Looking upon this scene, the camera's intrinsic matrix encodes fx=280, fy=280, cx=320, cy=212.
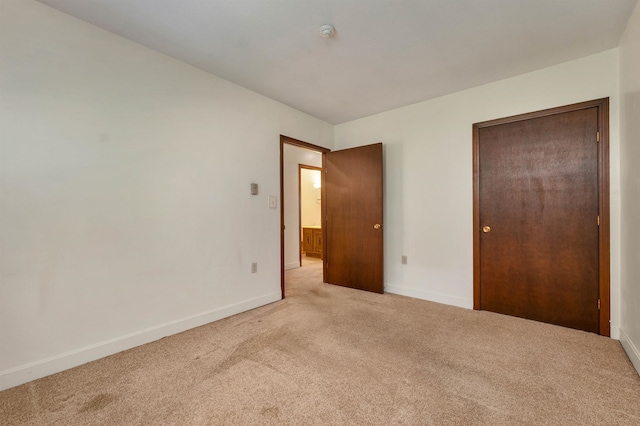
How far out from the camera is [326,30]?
2.05 meters

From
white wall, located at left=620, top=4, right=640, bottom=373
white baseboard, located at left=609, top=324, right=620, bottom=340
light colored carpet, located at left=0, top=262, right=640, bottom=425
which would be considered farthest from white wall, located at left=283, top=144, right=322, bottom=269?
white baseboard, located at left=609, top=324, right=620, bottom=340

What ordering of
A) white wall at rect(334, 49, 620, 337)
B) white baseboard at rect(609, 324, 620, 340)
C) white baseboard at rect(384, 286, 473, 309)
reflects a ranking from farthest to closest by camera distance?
1. white baseboard at rect(384, 286, 473, 309)
2. white wall at rect(334, 49, 620, 337)
3. white baseboard at rect(609, 324, 620, 340)

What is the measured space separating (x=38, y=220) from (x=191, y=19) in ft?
5.55

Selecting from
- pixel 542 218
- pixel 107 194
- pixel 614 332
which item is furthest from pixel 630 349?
pixel 107 194

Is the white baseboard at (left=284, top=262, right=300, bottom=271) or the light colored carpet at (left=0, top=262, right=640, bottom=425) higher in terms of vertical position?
the white baseboard at (left=284, top=262, right=300, bottom=271)

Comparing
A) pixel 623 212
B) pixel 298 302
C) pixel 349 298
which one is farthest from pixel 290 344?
pixel 623 212

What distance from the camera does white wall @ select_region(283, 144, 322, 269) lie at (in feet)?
17.4

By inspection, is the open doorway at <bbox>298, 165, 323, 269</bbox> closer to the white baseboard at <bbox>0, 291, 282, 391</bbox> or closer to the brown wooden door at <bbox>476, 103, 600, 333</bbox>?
the white baseboard at <bbox>0, 291, 282, 391</bbox>

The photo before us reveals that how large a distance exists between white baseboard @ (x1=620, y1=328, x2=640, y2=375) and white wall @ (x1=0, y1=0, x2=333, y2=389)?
3125 millimetres

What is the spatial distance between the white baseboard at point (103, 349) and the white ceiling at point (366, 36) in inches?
92.3

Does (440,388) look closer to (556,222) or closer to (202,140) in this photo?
(556,222)

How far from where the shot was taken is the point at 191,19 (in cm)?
196

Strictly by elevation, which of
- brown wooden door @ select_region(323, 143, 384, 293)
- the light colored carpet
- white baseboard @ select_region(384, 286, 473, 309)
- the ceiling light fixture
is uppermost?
the ceiling light fixture

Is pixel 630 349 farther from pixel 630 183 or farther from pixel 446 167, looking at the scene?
pixel 446 167
